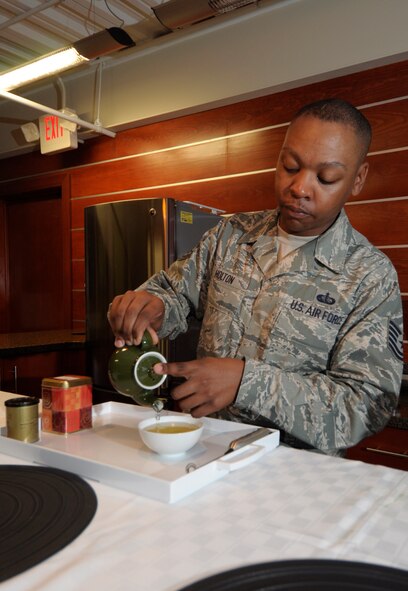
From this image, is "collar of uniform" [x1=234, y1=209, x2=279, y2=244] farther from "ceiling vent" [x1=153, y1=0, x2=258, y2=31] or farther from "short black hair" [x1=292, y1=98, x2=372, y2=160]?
"ceiling vent" [x1=153, y1=0, x2=258, y2=31]

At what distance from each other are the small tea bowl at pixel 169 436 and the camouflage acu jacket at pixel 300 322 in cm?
15

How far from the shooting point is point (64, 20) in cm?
329

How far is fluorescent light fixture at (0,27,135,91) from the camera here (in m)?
2.63

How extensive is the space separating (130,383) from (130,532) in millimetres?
376

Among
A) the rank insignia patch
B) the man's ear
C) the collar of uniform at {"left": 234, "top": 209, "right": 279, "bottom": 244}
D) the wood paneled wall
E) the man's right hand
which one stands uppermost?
the wood paneled wall

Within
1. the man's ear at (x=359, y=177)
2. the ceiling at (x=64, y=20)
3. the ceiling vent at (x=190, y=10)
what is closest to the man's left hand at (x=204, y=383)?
the man's ear at (x=359, y=177)

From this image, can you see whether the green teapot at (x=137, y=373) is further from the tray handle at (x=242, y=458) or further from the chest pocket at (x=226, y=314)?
the chest pocket at (x=226, y=314)

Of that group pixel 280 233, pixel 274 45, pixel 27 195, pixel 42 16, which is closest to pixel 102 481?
pixel 280 233

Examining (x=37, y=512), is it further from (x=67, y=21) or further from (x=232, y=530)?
(x=67, y=21)

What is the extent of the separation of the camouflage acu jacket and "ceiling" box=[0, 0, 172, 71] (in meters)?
2.19

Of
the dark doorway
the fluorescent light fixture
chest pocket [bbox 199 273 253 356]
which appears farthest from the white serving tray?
the dark doorway

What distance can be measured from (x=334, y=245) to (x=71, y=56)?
2180mm

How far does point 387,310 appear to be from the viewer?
1.27 m

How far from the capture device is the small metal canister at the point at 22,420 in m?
1.02
